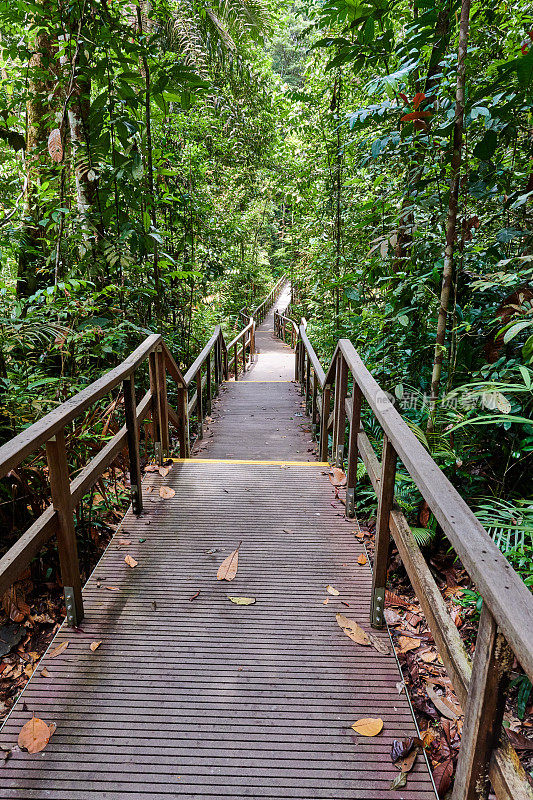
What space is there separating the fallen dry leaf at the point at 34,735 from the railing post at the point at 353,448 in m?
1.97

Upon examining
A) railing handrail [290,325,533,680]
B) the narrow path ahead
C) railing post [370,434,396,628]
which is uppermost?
railing handrail [290,325,533,680]

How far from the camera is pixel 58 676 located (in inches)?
76.1

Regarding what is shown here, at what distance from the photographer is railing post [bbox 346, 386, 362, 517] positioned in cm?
287

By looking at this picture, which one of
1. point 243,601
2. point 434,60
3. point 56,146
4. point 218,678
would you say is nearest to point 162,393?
point 243,601

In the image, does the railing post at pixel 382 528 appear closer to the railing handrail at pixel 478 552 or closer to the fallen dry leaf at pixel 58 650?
the railing handrail at pixel 478 552

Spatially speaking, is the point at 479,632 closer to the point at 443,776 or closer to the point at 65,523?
the point at 443,776

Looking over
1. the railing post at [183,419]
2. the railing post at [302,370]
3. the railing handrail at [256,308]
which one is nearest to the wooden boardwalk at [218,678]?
the railing post at [183,419]

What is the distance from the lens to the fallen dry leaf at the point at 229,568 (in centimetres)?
254

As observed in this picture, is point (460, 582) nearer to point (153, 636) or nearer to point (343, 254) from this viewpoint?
point (153, 636)

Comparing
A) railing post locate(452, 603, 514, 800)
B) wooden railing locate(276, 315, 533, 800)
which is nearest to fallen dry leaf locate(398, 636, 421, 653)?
wooden railing locate(276, 315, 533, 800)

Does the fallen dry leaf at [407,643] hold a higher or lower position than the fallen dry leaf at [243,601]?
lower

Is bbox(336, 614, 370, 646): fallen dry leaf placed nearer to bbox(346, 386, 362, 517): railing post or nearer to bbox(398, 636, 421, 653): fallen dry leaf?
bbox(398, 636, 421, 653): fallen dry leaf

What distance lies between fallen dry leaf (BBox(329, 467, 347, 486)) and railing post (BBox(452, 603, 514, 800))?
2.37 m

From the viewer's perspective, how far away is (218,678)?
194cm
